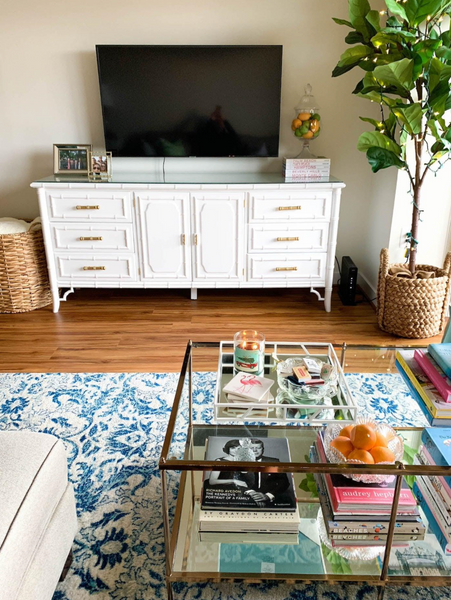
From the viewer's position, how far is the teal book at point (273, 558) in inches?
49.3

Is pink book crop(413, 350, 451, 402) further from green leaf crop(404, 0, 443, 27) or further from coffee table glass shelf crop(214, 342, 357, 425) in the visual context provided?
green leaf crop(404, 0, 443, 27)

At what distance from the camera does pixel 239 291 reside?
11.6 feet

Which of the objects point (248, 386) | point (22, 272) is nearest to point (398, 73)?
point (248, 386)

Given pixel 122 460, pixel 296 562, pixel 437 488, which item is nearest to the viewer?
pixel 296 562

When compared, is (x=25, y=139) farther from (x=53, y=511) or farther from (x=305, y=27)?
(x=53, y=511)

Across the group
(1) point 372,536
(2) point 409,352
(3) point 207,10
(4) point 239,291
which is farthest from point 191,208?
(1) point 372,536

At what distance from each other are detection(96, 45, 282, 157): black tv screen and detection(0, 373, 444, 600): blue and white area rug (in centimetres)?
166

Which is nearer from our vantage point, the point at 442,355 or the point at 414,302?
the point at 442,355

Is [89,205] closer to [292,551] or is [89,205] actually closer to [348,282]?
[348,282]

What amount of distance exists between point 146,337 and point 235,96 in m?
1.64

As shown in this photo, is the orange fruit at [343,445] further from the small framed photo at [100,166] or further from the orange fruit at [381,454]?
the small framed photo at [100,166]

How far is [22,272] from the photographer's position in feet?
10.3

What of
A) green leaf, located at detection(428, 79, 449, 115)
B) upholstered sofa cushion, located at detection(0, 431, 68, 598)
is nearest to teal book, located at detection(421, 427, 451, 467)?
upholstered sofa cushion, located at detection(0, 431, 68, 598)

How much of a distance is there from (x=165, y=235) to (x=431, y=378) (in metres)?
1.96
